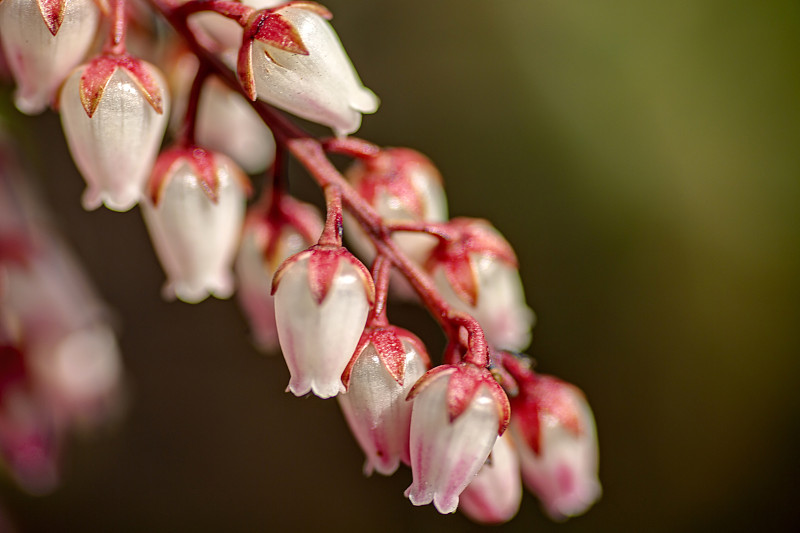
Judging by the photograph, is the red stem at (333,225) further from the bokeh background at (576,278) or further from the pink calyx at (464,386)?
the bokeh background at (576,278)

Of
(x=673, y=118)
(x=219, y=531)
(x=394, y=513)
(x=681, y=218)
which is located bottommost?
(x=219, y=531)

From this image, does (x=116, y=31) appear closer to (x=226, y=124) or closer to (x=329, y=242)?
(x=329, y=242)

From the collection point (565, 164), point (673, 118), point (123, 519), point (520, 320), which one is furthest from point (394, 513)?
point (520, 320)

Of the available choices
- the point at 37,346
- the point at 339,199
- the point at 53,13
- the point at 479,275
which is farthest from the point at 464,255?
the point at 37,346

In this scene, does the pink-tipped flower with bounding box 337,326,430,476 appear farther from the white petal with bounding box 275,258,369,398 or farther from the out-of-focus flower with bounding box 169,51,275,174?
the out-of-focus flower with bounding box 169,51,275,174

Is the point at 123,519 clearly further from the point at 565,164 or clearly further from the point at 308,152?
the point at 308,152

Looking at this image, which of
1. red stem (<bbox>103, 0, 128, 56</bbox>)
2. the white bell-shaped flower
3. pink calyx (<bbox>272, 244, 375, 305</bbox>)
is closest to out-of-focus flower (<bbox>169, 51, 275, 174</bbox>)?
the white bell-shaped flower
